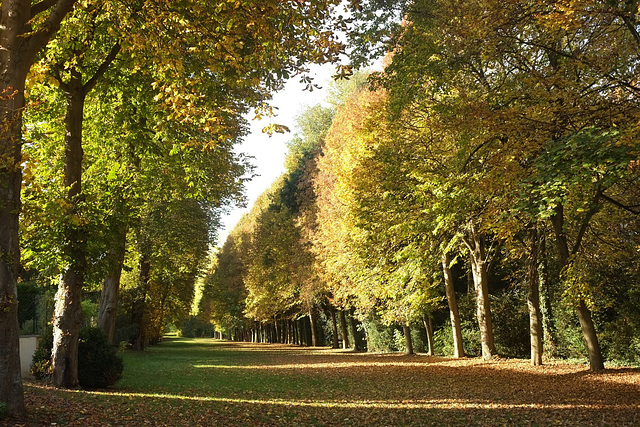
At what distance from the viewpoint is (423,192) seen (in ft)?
44.2

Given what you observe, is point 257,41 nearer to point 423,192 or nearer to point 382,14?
point 382,14

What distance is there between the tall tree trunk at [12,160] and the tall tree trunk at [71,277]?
3.87 meters

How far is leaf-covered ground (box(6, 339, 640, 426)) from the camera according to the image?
26.2 ft

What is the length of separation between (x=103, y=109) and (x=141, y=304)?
728 inches

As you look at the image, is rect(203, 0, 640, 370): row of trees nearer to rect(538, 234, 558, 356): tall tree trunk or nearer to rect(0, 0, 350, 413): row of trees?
rect(538, 234, 558, 356): tall tree trunk

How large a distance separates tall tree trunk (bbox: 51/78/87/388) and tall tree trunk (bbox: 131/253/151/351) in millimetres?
12430

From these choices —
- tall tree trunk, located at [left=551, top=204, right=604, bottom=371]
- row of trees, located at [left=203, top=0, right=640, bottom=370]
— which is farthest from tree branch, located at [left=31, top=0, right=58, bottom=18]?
tall tree trunk, located at [left=551, top=204, right=604, bottom=371]

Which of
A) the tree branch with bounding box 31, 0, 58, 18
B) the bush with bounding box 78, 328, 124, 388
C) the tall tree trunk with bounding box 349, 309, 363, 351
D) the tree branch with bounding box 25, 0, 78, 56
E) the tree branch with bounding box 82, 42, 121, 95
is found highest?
the tree branch with bounding box 82, 42, 121, 95

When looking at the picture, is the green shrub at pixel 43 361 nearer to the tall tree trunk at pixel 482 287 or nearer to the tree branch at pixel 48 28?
the tree branch at pixel 48 28

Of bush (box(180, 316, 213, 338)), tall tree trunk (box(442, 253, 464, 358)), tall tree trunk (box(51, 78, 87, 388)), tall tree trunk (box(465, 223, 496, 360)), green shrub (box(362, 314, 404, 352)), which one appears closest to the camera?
tall tree trunk (box(51, 78, 87, 388))

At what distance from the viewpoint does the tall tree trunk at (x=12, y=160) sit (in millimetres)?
6422

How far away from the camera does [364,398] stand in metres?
11.6

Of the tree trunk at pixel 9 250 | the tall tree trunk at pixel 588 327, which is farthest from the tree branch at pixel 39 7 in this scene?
the tall tree trunk at pixel 588 327

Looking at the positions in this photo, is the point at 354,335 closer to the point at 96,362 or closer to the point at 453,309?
the point at 453,309
